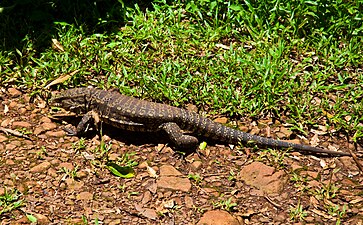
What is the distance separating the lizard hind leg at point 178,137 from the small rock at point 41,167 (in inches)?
63.0

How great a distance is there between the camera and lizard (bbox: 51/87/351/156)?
7047 millimetres

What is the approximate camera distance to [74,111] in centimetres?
751

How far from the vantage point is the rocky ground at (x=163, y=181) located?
6.12 meters

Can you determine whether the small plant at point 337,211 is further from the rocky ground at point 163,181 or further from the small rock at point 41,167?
the small rock at point 41,167

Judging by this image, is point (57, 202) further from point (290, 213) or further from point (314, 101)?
point (314, 101)

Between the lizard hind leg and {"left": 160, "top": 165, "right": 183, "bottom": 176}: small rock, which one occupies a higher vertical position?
the lizard hind leg

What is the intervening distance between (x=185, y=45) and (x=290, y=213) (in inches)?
138

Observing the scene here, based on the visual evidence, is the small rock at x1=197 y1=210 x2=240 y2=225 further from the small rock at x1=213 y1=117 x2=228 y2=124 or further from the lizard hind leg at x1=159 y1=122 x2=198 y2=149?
the small rock at x1=213 y1=117 x2=228 y2=124

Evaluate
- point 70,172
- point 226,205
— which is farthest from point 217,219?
point 70,172

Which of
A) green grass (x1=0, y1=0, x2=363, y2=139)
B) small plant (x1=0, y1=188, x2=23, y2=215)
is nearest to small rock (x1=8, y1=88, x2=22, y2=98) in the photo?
green grass (x1=0, y1=0, x2=363, y2=139)

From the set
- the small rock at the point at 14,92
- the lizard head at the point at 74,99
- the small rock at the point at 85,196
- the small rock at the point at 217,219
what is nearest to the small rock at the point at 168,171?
the small rock at the point at 217,219

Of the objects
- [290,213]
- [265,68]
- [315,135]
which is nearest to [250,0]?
[265,68]

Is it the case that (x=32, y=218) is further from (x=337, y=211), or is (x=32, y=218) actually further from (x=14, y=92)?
(x=337, y=211)

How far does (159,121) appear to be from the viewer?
7.08 meters
